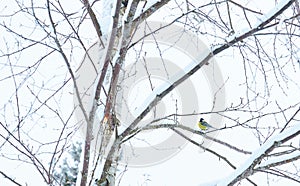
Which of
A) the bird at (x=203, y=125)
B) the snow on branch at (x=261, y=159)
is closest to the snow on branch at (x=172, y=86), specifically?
the snow on branch at (x=261, y=159)

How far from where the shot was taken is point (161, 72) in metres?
2.52

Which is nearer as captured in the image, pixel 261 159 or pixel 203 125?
pixel 261 159

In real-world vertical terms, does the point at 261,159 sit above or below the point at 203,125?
below

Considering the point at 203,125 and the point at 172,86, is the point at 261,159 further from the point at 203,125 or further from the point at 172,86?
the point at 203,125

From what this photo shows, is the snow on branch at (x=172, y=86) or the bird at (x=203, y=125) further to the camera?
the bird at (x=203, y=125)

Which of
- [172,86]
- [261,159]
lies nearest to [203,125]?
[172,86]

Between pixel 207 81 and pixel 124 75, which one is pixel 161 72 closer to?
pixel 207 81

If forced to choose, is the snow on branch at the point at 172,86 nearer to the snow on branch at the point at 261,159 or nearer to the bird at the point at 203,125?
A: the snow on branch at the point at 261,159

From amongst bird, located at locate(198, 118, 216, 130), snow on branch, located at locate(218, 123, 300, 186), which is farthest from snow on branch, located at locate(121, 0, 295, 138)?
bird, located at locate(198, 118, 216, 130)

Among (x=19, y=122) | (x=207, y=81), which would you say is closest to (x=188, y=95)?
(x=207, y=81)

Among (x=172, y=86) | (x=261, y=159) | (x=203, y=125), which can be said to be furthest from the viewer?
(x=203, y=125)

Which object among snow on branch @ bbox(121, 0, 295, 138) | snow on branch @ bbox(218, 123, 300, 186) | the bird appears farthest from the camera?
the bird

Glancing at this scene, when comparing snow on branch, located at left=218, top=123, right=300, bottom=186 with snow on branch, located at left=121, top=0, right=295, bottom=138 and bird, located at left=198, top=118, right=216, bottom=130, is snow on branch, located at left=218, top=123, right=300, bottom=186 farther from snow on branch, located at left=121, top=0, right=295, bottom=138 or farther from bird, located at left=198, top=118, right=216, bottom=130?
bird, located at left=198, top=118, right=216, bottom=130

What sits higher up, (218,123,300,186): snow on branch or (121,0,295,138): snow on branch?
(121,0,295,138): snow on branch
